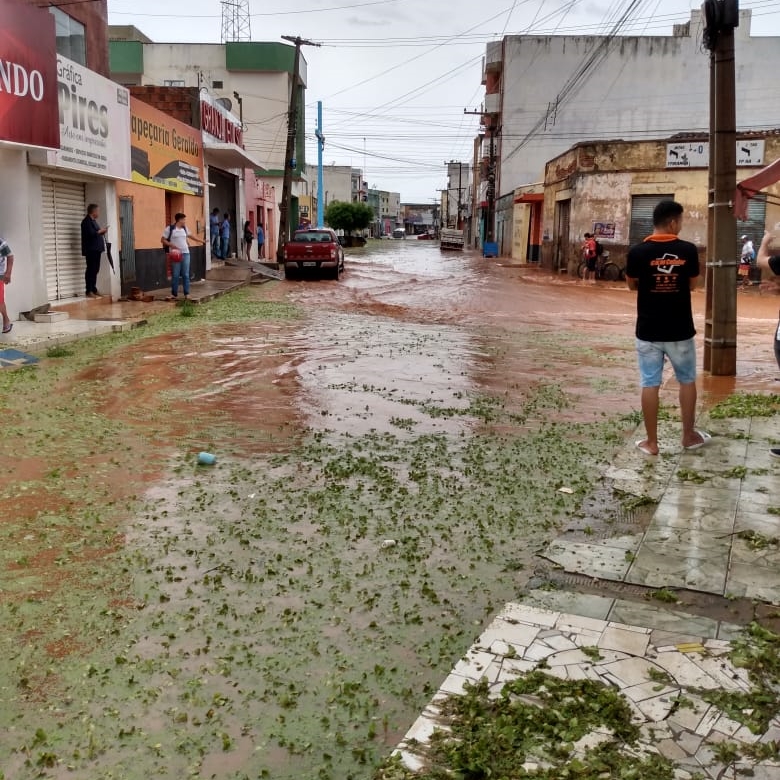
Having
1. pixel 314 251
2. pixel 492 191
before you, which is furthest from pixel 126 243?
pixel 492 191

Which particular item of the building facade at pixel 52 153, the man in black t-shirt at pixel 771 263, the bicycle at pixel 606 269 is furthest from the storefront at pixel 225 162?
the man in black t-shirt at pixel 771 263

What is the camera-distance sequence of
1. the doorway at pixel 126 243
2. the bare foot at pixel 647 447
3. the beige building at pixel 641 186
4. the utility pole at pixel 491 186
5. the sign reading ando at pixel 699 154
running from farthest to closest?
the utility pole at pixel 491 186 → the beige building at pixel 641 186 → the sign reading ando at pixel 699 154 → the doorway at pixel 126 243 → the bare foot at pixel 647 447

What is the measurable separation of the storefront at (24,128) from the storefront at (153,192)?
13.1ft

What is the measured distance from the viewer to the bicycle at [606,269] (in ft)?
94.5

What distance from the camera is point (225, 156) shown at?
91.2 feet

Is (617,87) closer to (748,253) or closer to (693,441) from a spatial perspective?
(748,253)

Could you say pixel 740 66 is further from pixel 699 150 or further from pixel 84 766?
pixel 84 766

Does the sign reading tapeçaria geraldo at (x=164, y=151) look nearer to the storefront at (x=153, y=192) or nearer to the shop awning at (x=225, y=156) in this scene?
the storefront at (x=153, y=192)

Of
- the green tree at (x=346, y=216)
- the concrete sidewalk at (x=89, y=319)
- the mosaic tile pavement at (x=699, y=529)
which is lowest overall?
the mosaic tile pavement at (x=699, y=529)

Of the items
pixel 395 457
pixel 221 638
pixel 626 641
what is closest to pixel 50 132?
pixel 395 457

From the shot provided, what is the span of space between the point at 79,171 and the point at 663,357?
12414mm

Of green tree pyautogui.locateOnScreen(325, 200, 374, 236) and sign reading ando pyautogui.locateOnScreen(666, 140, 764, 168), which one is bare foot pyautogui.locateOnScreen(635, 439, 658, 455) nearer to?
sign reading ando pyautogui.locateOnScreen(666, 140, 764, 168)

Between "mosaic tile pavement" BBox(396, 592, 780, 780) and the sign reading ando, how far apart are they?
26.5 m

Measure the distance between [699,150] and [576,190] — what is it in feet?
14.4
